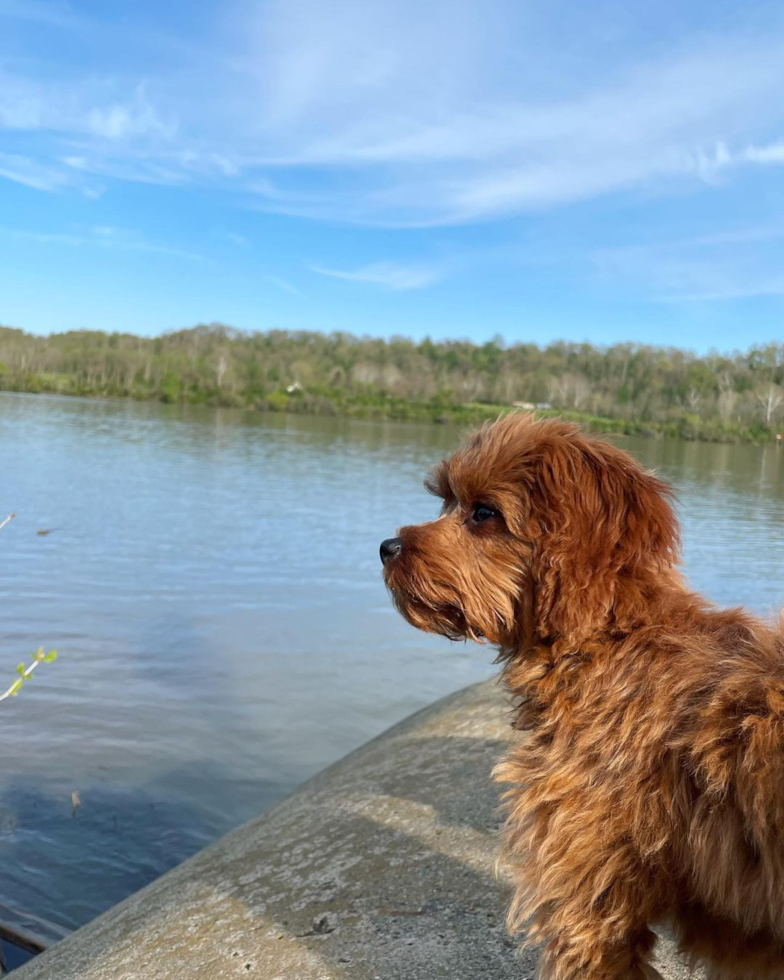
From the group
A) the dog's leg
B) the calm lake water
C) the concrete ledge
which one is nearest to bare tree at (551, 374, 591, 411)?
the calm lake water

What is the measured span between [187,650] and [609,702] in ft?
34.3

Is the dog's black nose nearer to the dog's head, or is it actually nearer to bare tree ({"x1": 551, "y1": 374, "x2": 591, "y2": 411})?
the dog's head

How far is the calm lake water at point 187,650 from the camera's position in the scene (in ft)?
24.0

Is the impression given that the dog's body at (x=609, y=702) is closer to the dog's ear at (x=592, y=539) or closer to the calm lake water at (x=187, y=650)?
the dog's ear at (x=592, y=539)

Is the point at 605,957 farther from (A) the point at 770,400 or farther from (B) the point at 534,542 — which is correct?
(A) the point at 770,400

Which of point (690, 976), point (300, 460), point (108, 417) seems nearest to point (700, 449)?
→ point (300, 460)

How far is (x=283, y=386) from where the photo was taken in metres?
114

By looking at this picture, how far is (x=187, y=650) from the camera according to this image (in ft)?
40.6

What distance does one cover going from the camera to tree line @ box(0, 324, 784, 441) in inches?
2680

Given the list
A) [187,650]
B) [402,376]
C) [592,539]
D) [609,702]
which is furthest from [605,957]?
[402,376]

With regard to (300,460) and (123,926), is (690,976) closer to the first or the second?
(123,926)

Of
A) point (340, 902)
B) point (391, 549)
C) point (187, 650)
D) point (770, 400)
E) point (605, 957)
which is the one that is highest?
point (770, 400)

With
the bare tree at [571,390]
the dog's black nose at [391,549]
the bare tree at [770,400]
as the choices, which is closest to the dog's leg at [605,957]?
the dog's black nose at [391,549]

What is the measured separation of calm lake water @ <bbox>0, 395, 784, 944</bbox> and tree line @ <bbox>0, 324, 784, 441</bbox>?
23.8 m
